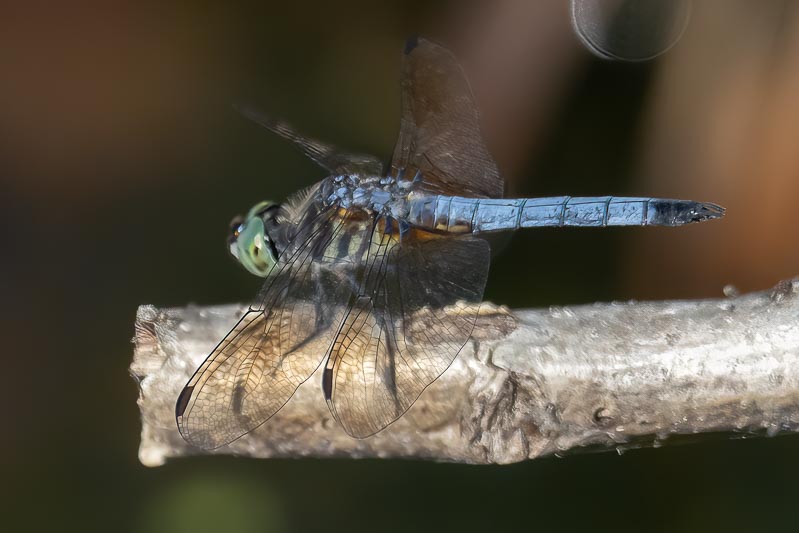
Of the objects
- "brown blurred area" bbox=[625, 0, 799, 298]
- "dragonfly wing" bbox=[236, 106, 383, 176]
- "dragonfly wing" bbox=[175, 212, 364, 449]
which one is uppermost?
"brown blurred area" bbox=[625, 0, 799, 298]

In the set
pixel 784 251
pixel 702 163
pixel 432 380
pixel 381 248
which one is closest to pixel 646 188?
pixel 702 163

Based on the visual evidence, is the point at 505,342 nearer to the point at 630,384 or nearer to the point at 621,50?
the point at 630,384

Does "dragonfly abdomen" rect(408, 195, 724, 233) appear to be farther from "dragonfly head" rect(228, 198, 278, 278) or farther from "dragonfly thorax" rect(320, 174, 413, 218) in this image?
"dragonfly head" rect(228, 198, 278, 278)

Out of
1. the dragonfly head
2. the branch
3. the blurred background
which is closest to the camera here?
the branch

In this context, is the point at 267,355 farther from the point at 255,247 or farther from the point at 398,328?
the point at 255,247

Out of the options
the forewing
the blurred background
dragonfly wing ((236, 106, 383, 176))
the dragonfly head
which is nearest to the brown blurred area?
the blurred background

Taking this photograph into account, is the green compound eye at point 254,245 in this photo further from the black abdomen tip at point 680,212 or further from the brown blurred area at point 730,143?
the brown blurred area at point 730,143
